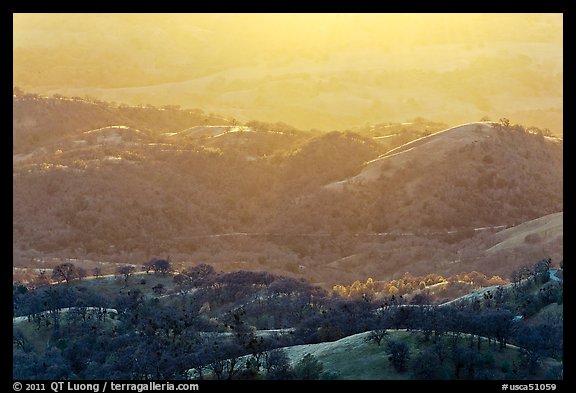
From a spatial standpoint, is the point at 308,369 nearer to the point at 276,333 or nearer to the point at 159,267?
the point at 276,333

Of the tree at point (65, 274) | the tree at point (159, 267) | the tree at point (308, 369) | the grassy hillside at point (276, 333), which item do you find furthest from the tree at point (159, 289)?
the tree at point (308, 369)

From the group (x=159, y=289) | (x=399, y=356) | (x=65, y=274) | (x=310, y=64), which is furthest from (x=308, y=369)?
(x=310, y=64)

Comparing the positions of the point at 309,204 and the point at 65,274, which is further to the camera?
the point at 309,204

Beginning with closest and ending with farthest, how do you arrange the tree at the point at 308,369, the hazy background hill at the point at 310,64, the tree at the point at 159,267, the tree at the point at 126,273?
the tree at the point at 308,369 → the tree at the point at 126,273 → the tree at the point at 159,267 → the hazy background hill at the point at 310,64

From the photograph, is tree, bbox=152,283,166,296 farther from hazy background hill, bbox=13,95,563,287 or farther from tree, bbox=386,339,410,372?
tree, bbox=386,339,410,372

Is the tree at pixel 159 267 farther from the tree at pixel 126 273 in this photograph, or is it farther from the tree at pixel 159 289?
the tree at pixel 159 289

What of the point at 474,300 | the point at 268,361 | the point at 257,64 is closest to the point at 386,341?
the point at 268,361

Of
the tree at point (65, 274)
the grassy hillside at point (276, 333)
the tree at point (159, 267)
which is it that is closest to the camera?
the grassy hillside at point (276, 333)

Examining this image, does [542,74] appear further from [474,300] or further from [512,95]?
[474,300]
